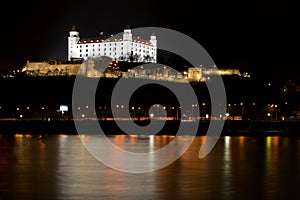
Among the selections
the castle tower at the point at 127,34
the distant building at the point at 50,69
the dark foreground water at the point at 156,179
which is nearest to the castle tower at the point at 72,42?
the castle tower at the point at 127,34

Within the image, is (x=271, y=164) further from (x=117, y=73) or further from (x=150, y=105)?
(x=117, y=73)

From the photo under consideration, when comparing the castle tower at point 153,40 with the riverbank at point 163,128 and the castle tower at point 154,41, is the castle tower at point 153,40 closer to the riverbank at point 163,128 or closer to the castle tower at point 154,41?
the castle tower at point 154,41

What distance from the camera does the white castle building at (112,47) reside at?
117 meters

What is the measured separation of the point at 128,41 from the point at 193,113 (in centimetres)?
5013

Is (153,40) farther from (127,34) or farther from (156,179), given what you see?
(156,179)

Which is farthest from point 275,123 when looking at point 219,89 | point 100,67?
point 100,67

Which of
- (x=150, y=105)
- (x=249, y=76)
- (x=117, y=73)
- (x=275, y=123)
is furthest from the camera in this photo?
(x=249, y=76)

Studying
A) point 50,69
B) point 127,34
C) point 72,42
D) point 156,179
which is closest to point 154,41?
point 127,34

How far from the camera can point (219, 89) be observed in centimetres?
9888

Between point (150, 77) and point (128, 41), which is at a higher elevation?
point (128, 41)

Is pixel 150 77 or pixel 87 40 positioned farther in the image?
pixel 87 40

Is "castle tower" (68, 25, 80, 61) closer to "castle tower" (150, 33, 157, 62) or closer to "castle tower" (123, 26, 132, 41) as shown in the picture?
"castle tower" (123, 26, 132, 41)

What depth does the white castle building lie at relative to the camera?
117 meters

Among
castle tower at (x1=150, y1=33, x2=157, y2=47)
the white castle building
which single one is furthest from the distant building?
castle tower at (x1=150, y1=33, x2=157, y2=47)
